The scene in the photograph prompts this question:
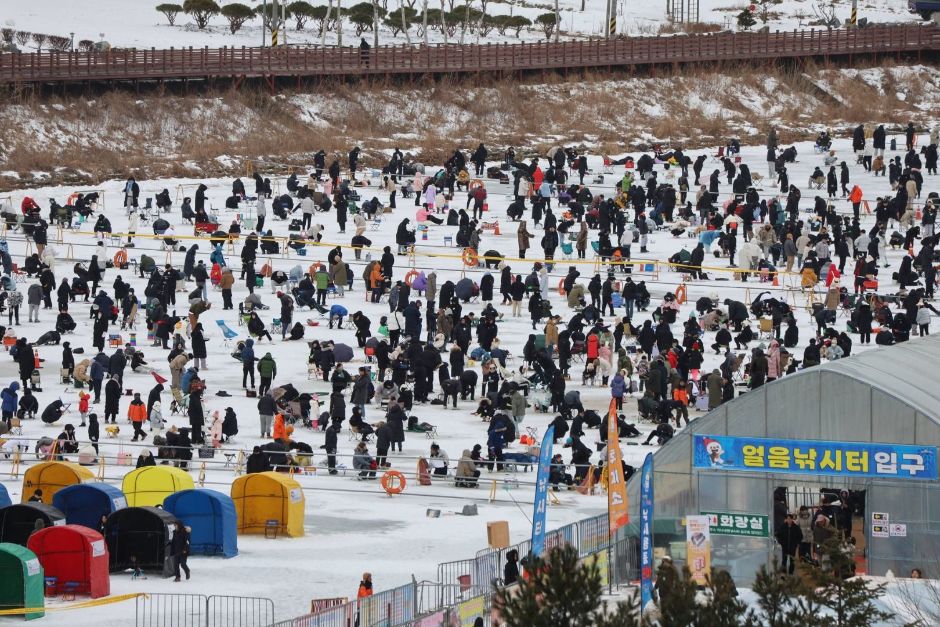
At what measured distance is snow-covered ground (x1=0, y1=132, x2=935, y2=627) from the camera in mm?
22562

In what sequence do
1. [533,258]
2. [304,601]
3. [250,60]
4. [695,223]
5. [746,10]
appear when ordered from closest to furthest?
[304,601] < [533,258] < [695,223] < [250,60] < [746,10]

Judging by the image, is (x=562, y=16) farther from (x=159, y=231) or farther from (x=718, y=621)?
(x=718, y=621)

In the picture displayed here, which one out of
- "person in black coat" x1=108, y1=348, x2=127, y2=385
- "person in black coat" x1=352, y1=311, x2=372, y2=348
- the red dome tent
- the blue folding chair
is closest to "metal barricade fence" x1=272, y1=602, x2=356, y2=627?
the red dome tent

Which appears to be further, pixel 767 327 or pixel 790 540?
pixel 767 327

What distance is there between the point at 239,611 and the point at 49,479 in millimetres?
5763

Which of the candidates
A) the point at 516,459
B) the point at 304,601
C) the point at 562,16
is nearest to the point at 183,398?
the point at 516,459

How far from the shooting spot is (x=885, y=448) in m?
22.0

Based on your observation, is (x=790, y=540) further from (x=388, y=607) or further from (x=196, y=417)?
(x=196, y=417)

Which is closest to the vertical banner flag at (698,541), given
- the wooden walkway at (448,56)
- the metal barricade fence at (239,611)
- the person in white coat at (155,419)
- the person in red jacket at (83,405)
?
the metal barricade fence at (239,611)

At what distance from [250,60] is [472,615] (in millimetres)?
47087

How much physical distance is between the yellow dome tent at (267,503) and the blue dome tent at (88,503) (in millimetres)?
Result: 1617

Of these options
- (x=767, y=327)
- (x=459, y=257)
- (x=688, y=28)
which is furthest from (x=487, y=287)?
(x=688, y=28)

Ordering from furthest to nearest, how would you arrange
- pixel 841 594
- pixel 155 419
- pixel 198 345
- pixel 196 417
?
pixel 198 345 → pixel 155 419 → pixel 196 417 → pixel 841 594

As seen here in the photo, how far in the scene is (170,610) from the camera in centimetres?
2073
